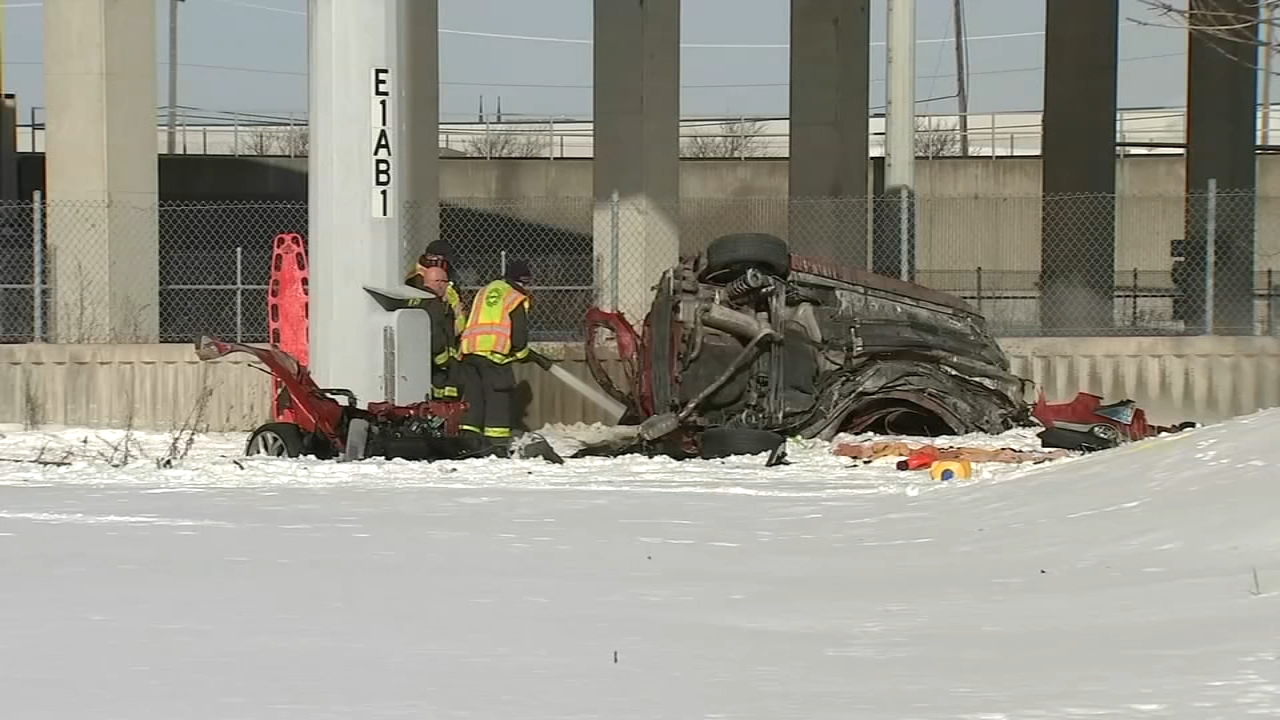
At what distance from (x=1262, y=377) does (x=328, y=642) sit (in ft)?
42.3

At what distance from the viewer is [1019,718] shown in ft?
17.2

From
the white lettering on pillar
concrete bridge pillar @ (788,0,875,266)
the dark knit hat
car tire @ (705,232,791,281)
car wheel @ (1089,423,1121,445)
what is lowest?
car wheel @ (1089,423,1121,445)

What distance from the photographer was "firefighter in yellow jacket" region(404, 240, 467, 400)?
50.1ft

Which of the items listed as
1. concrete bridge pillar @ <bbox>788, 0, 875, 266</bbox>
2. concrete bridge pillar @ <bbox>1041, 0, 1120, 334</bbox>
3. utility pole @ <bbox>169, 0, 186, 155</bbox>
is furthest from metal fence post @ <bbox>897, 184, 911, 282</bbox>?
utility pole @ <bbox>169, 0, 186, 155</bbox>

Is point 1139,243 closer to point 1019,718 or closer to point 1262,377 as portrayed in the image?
point 1262,377

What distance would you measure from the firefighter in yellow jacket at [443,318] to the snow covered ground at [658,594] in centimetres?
302

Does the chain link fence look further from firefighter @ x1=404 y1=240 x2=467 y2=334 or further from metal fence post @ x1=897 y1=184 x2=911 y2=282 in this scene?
firefighter @ x1=404 y1=240 x2=467 y2=334

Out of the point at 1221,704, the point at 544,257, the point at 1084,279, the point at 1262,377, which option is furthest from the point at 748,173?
the point at 1221,704

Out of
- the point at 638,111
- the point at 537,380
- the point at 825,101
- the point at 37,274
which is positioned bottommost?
the point at 537,380

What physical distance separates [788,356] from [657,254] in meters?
11.4

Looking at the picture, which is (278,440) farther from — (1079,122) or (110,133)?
(1079,122)

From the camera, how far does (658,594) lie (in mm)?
7648

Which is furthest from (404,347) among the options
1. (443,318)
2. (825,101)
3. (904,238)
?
(825,101)

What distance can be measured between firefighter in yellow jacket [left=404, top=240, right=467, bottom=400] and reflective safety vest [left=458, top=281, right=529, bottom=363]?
14.6 inches
